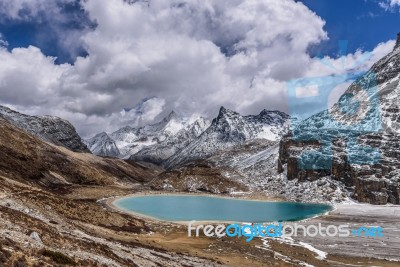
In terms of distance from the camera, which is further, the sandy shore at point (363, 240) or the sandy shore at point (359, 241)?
the sandy shore at point (363, 240)

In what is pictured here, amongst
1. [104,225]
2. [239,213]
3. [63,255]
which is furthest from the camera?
[239,213]

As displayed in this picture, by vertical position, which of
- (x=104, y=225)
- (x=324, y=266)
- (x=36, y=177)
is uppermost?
(x=36, y=177)

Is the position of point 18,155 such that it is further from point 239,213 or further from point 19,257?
point 19,257

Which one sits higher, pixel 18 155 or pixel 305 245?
pixel 18 155

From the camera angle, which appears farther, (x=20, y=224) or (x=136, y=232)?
(x=136, y=232)

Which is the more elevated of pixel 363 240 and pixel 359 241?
pixel 363 240

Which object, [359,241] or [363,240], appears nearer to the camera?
[359,241]

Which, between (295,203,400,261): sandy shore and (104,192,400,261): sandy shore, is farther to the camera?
(295,203,400,261): sandy shore

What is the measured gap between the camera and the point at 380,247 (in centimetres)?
7350

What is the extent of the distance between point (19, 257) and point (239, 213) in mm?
107786

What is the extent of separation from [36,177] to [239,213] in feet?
300

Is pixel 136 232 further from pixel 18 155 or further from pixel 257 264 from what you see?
pixel 18 155

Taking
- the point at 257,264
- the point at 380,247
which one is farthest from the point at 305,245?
the point at 257,264

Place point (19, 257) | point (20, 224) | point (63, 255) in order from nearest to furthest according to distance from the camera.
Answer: point (19, 257) → point (63, 255) → point (20, 224)
